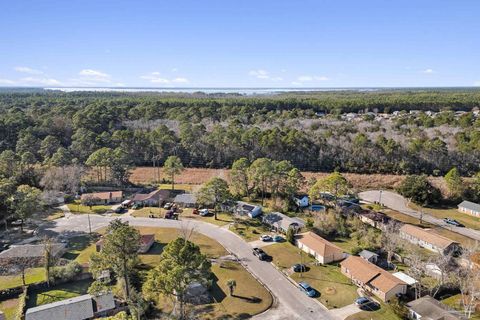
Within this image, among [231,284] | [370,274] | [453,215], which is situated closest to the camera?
Answer: [231,284]

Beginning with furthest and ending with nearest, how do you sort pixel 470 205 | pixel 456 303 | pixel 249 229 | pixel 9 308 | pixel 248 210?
pixel 470 205
pixel 248 210
pixel 249 229
pixel 456 303
pixel 9 308

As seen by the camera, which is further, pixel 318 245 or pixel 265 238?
pixel 265 238

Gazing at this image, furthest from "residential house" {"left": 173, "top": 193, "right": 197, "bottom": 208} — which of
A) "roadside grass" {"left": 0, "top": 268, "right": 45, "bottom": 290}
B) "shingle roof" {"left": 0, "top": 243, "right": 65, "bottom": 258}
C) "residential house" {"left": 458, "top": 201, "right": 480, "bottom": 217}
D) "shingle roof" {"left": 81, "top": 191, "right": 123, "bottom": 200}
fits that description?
"residential house" {"left": 458, "top": 201, "right": 480, "bottom": 217}

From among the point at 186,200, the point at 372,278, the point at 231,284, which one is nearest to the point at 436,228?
the point at 372,278

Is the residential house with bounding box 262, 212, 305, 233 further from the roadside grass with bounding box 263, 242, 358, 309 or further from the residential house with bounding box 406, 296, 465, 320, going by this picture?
the residential house with bounding box 406, 296, 465, 320

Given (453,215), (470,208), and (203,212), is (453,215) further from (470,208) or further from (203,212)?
(203,212)

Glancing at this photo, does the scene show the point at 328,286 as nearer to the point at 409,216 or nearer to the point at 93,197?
the point at 409,216
